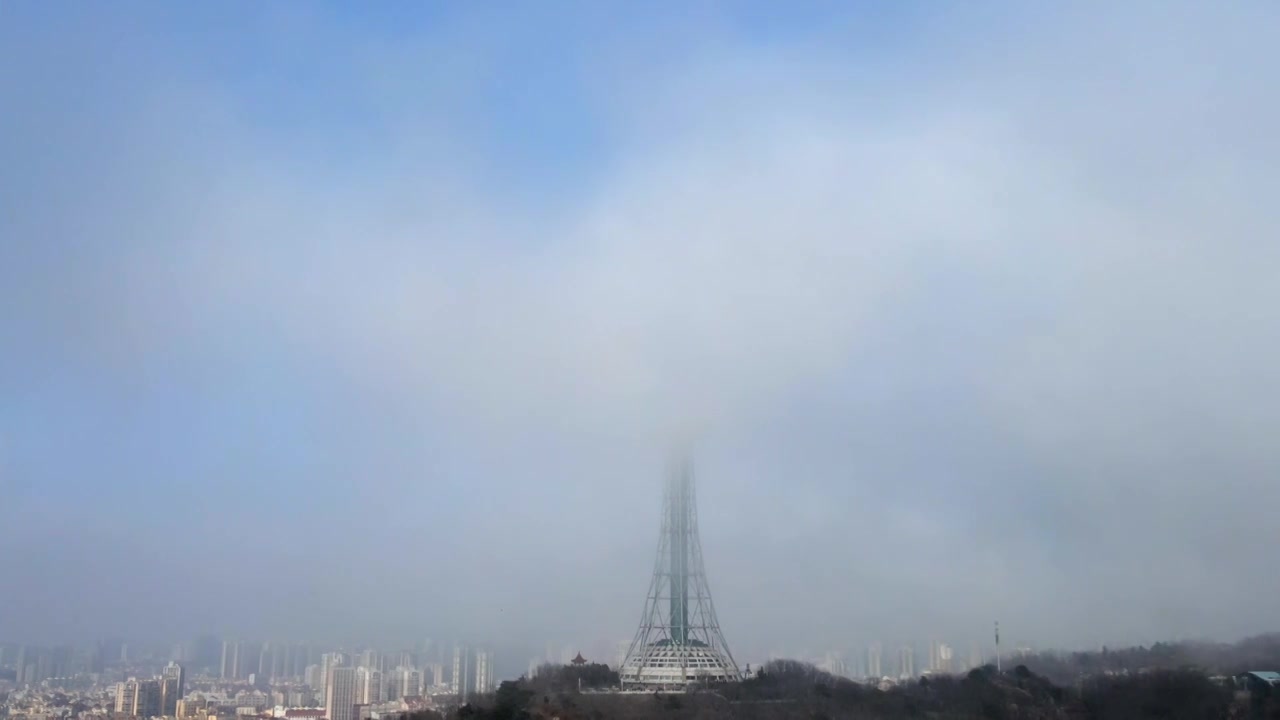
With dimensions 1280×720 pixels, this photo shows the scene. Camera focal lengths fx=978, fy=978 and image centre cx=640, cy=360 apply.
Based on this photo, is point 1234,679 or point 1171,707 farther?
point 1234,679

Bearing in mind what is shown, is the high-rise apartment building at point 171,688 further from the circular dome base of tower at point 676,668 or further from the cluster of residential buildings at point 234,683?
the circular dome base of tower at point 676,668

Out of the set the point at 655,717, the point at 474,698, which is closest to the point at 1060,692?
the point at 655,717

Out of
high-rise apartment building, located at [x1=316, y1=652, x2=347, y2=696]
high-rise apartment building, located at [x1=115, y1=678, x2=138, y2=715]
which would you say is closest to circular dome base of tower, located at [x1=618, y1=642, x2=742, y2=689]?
high-rise apartment building, located at [x1=316, y1=652, x2=347, y2=696]

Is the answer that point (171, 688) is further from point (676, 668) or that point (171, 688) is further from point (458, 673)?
point (676, 668)

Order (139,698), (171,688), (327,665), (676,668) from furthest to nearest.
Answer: (327,665) → (171,688) → (139,698) → (676,668)

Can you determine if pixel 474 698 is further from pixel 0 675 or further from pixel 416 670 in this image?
pixel 0 675

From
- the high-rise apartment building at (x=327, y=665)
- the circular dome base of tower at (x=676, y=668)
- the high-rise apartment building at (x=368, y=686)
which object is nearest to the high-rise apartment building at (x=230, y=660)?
the high-rise apartment building at (x=327, y=665)

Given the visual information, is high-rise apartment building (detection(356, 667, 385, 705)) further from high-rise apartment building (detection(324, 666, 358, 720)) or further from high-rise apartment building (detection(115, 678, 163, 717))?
high-rise apartment building (detection(115, 678, 163, 717))

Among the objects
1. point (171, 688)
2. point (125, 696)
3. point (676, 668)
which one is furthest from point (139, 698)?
point (676, 668)

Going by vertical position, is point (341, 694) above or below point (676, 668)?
below
